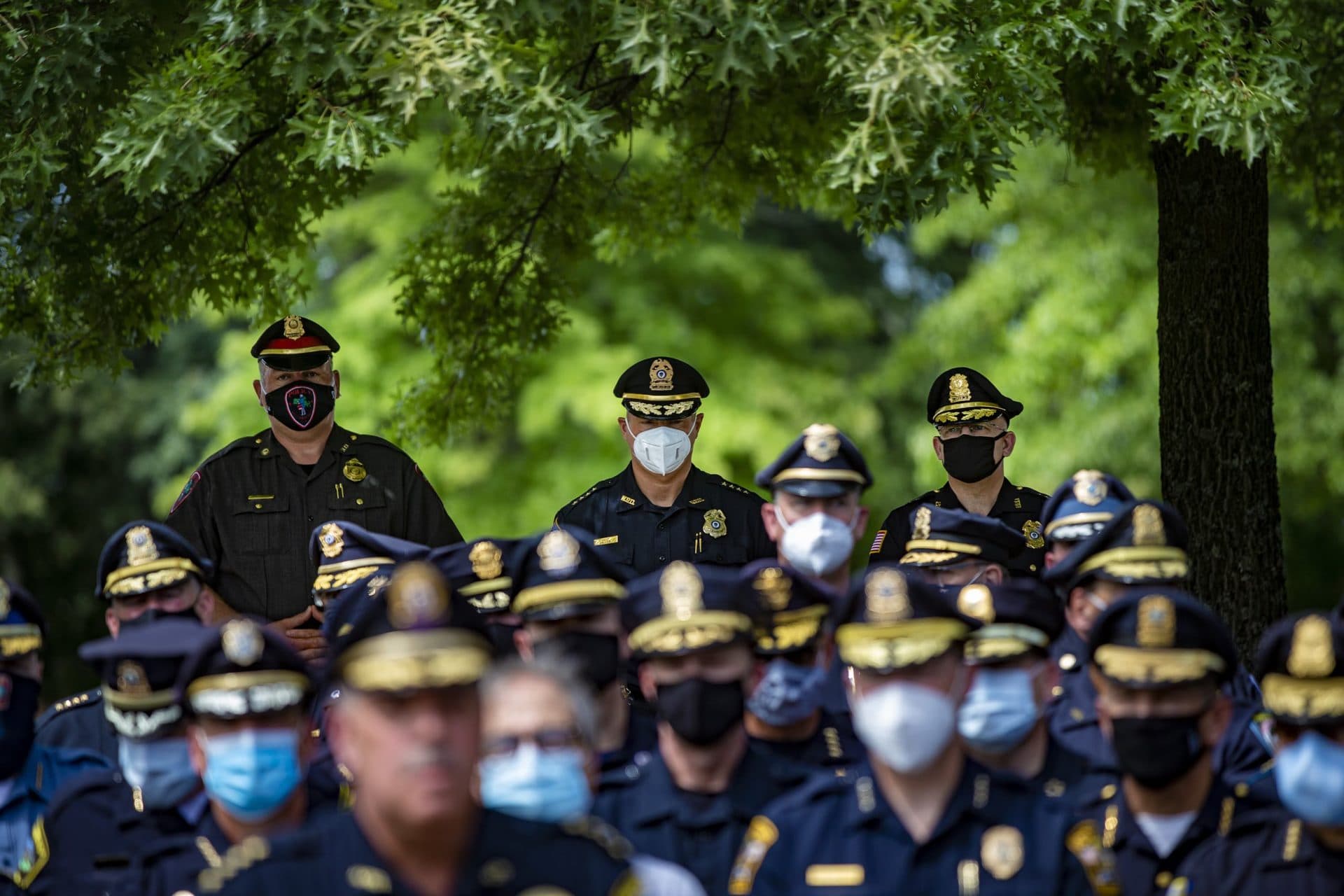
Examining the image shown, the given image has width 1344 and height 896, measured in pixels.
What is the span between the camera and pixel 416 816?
402 cm

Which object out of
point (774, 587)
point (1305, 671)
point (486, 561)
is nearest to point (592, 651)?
point (774, 587)

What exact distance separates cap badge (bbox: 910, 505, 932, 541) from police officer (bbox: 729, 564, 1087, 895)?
7.97 ft

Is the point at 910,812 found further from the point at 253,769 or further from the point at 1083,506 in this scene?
the point at 1083,506

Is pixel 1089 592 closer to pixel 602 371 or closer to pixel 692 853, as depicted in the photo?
pixel 692 853

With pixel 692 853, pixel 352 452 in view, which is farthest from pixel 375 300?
pixel 692 853

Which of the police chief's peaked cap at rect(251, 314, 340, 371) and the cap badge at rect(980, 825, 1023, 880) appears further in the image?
the police chief's peaked cap at rect(251, 314, 340, 371)

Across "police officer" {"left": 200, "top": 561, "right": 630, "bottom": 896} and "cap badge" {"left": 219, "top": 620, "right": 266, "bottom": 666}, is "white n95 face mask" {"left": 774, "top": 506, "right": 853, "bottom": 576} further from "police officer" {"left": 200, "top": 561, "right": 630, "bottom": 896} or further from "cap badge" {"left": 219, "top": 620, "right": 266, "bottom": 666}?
"police officer" {"left": 200, "top": 561, "right": 630, "bottom": 896}

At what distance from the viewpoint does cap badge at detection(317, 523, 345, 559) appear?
26.5 feet

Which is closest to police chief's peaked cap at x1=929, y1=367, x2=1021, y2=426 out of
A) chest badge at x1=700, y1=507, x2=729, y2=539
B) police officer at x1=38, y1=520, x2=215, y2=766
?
chest badge at x1=700, y1=507, x2=729, y2=539

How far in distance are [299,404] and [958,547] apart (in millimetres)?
3553

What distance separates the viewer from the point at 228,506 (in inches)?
376

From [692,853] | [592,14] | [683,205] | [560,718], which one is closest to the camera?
[560,718]

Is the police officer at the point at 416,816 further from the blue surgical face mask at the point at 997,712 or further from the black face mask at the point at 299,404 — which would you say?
the black face mask at the point at 299,404

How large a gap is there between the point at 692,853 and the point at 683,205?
6.70 metres
